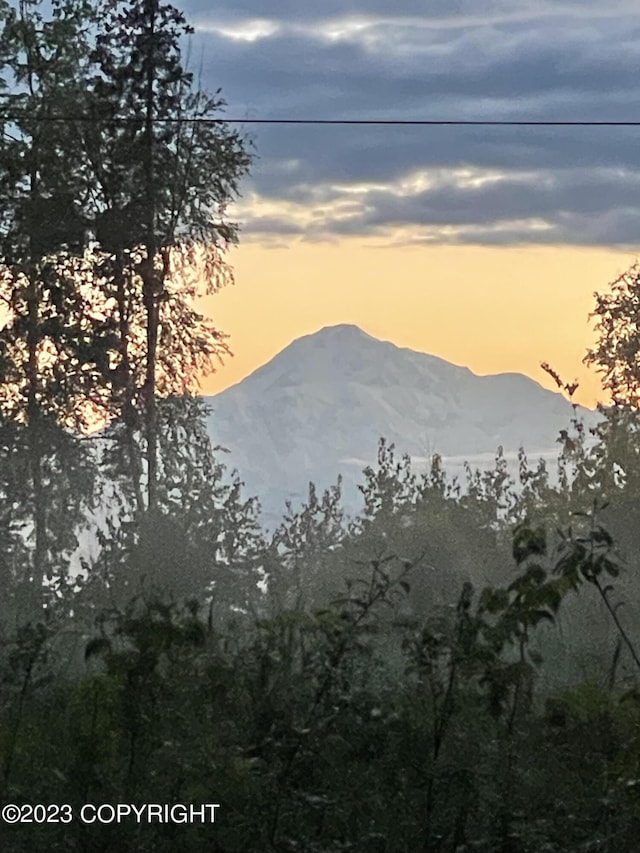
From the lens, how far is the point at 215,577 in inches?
320

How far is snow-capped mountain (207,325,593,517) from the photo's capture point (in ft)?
29.2

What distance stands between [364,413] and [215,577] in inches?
72.2

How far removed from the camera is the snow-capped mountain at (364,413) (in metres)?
8.89

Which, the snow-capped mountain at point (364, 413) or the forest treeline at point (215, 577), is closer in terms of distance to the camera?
the forest treeline at point (215, 577)

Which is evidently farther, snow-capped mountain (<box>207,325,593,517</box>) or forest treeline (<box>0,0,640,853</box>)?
snow-capped mountain (<box>207,325,593,517</box>)

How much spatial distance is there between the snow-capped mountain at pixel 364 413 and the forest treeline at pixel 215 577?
19cm

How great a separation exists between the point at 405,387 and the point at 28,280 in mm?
3161

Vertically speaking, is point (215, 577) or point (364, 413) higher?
point (364, 413)

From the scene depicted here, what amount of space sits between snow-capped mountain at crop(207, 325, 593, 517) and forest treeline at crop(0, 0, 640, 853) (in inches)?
7.4

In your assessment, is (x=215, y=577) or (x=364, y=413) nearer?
(x=215, y=577)

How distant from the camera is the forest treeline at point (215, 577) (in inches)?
123

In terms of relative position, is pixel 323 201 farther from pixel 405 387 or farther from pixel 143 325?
pixel 143 325

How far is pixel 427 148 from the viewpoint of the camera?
7668 mm

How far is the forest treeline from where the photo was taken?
3.12 metres
